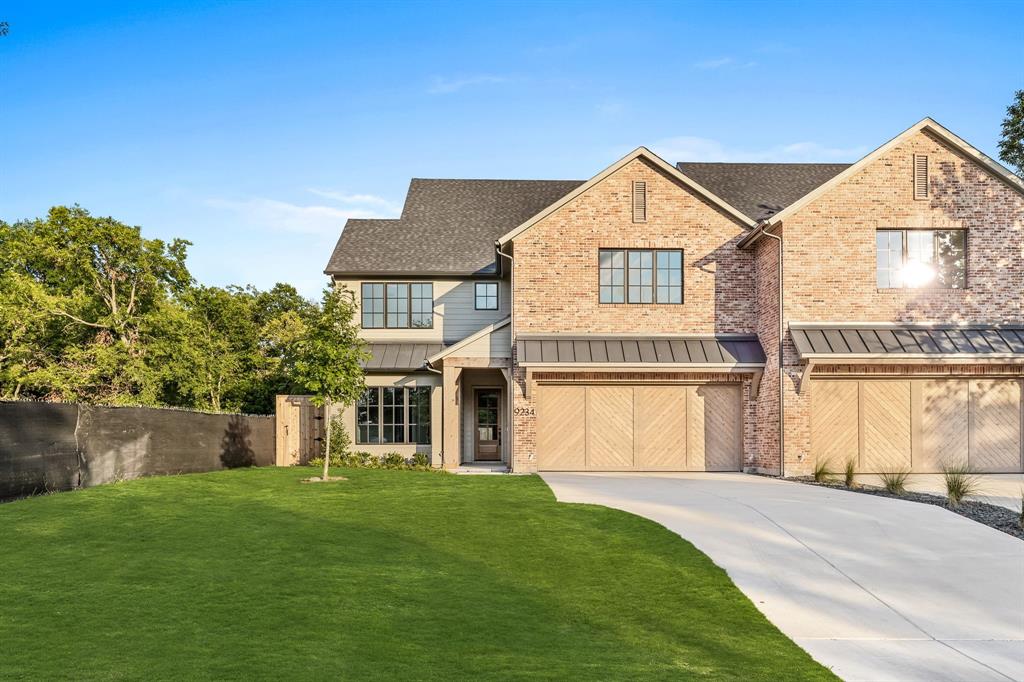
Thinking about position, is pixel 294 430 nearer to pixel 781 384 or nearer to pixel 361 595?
pixel 781 384

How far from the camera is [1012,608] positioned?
9445 mm

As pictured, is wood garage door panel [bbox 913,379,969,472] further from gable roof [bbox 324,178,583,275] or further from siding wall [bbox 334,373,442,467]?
siding wall [bbox 334,373,442,467]

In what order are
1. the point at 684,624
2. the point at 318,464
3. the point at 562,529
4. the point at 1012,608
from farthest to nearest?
the point at 318,464 < the point at 562,529 < the point at 1012,608 < the point at 684,624

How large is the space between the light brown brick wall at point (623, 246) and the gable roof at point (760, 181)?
4.17m

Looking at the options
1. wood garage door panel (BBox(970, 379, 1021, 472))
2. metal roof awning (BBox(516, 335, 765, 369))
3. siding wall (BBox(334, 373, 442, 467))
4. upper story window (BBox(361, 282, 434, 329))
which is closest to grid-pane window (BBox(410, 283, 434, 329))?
upper story window (BBox(361, 282, 434, 329))

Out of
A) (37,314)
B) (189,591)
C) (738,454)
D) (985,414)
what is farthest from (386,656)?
(37,314)

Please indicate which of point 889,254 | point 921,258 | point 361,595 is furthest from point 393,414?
point 361,595

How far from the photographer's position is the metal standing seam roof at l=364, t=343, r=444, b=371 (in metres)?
24.5

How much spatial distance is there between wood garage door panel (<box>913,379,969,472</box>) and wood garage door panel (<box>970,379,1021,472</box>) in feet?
0.87

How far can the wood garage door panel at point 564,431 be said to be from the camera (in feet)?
73.1

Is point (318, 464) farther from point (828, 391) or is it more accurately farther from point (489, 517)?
point (828, 391)

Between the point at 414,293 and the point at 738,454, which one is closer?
the point at 738,454

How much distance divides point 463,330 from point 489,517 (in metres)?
13.6

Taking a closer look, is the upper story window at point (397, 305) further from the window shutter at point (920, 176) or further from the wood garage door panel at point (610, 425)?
the window shutter at point (920, 176)
